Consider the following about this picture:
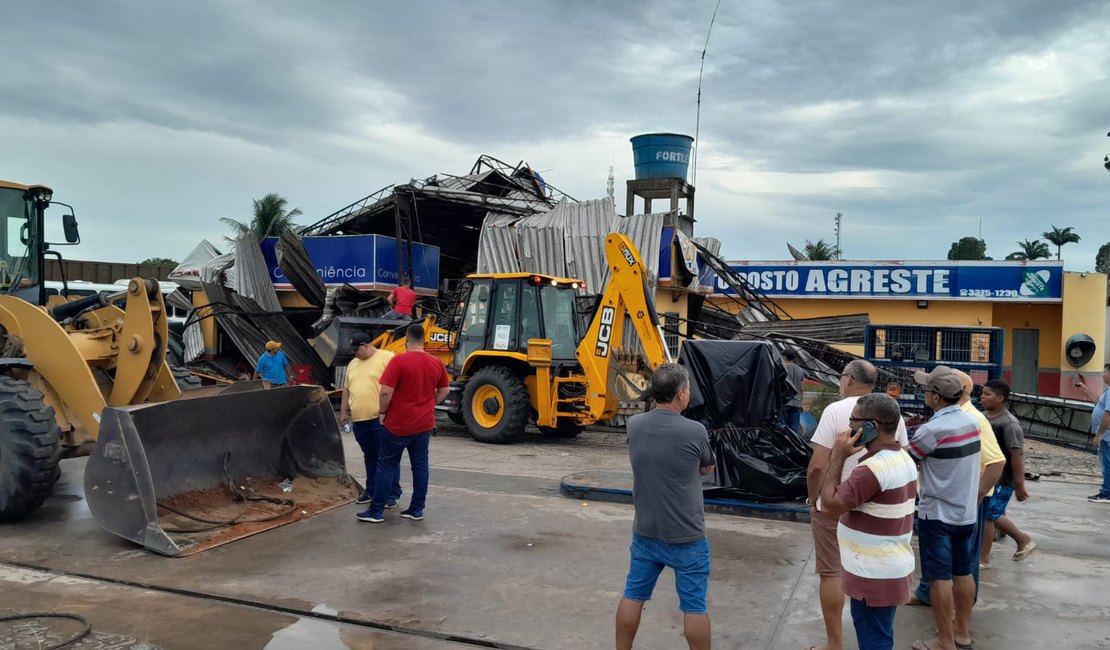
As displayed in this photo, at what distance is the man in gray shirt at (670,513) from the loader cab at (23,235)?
6.64 meters

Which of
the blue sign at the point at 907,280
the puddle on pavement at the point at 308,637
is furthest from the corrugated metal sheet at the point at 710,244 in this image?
the puddle on pavement at the point at 308,637

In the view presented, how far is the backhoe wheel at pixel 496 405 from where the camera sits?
1190cm

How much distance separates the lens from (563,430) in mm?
12898

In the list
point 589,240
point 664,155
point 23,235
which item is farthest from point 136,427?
point 664,155

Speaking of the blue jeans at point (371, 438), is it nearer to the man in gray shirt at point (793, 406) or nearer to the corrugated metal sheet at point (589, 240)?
the man in gray shirt at point (793, 406)

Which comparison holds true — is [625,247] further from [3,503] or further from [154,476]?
[3,503]

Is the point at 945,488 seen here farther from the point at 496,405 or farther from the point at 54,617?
the point at 496,405

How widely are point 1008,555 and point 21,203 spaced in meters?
9.21

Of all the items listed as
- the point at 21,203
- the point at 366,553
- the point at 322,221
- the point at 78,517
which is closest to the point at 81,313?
the point at 21,203

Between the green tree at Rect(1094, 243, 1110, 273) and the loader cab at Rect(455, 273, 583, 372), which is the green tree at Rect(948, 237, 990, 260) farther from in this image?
the loader cab at Rect(455, 273, 583, 372)

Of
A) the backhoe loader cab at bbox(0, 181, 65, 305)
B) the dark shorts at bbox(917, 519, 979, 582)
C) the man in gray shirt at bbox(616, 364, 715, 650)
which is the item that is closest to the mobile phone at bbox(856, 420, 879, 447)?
the man in gray shirt at bbox(616, 364, 715, 650)

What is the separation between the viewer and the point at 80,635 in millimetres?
4629

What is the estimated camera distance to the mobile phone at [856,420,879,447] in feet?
12.2

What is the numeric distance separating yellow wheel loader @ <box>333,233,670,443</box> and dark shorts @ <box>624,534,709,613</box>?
23.4ft
